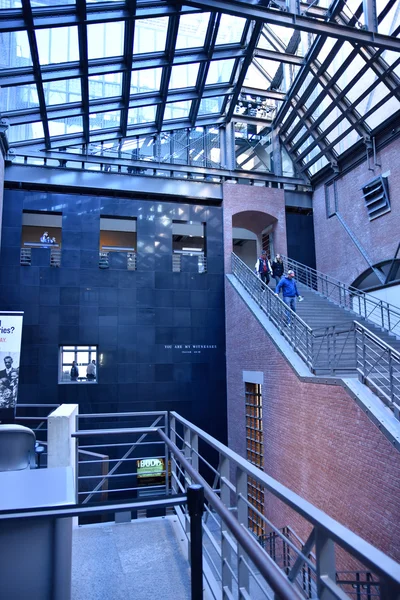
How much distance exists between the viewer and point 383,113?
15.5 m

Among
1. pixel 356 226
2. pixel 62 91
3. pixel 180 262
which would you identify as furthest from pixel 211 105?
pixel 356 226

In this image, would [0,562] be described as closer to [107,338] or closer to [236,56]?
[107,338]

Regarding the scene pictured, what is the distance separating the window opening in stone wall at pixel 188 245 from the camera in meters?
18.3

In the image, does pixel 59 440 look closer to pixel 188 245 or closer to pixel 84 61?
pixel 84 61

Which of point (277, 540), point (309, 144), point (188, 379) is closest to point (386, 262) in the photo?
point (309, 144)

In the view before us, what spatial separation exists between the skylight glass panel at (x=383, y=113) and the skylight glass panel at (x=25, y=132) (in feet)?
38.9

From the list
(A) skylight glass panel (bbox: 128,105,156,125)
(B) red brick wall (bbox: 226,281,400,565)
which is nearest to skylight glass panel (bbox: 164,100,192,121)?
(A) skylight glass panel (bbox: 128,105,156,125)

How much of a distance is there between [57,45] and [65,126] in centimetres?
416

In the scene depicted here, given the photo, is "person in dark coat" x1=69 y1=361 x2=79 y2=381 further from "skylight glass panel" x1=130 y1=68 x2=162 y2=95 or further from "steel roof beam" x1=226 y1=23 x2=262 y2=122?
"steel roof beam" x1=226 y1=23 x2=262 y2=122

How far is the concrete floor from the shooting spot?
3.36 metres

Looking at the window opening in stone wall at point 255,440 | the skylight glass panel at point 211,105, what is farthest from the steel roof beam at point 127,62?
the window opening in stone wall at point 255,440

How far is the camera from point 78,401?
16094 millimetres

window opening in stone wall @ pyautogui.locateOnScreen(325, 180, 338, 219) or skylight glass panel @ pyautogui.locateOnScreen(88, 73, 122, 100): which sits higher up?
skylight glass panel @ pyautogui.locateOnScreen(88, 73, 122, 100)

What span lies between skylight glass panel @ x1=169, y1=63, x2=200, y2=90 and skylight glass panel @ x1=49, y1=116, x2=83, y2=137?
3713mm
